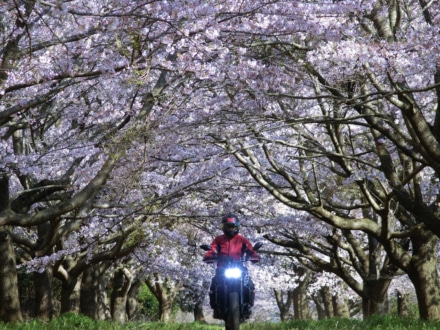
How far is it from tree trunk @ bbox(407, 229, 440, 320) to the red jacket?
6.78 metres

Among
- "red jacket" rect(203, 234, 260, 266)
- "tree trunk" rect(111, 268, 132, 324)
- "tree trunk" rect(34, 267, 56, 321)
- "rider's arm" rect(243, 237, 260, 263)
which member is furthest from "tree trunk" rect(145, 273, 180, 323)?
"red jacket" rect(203, 234, 260, 266)

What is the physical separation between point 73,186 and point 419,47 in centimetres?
802

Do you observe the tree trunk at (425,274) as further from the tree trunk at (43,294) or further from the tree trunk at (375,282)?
the tree trunk at (43,294)

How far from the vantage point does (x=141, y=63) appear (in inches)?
399

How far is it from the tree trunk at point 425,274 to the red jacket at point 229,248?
6.78 meters

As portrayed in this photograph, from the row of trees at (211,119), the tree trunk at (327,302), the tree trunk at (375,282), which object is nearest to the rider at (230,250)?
the row of trees at (211,119)

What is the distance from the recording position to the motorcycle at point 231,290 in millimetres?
8906

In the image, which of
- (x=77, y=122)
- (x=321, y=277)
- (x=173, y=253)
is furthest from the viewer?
(x=321, y=277)

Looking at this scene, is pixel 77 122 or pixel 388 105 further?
pixel 77 122

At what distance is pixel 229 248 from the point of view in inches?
366

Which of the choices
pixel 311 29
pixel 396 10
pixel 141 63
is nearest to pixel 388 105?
pixel 396 10

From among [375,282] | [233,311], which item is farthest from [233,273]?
[375,282]

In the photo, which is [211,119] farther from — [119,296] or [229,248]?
[119,296]

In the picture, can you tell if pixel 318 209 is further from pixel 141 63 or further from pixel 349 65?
pixel 141 63
